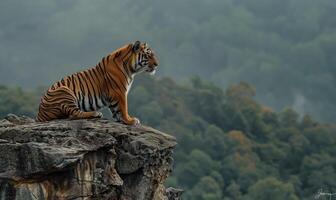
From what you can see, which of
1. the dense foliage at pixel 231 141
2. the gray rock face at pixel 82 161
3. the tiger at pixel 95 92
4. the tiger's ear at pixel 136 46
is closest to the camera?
the gray rock face at pixel 82 161

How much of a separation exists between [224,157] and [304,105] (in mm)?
84011

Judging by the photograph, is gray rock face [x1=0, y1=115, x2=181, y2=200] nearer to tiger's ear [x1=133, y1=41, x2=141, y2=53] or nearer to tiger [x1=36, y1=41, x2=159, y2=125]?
tiger [x1=36, y1=41, x2=159, y2=125]

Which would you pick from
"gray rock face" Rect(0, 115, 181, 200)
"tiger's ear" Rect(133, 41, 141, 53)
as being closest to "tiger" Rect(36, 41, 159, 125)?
"tiger's ear" Rect(133, 41, 141, 53)

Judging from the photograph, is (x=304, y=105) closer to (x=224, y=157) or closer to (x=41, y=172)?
(x=224, y=157)

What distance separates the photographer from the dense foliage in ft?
323

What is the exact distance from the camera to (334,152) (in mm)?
118500

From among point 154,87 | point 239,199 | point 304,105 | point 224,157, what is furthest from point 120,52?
point 304,105

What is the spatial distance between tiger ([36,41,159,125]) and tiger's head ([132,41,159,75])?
1.1 inches

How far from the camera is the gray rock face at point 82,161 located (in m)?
17.9

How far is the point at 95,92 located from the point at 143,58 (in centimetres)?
108

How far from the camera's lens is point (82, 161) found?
60.0 ft

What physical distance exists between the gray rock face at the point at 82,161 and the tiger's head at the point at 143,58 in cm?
144

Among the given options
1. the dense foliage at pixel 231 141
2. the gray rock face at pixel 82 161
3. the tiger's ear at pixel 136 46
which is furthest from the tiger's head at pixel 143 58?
the dense foliage at pixel 231 141

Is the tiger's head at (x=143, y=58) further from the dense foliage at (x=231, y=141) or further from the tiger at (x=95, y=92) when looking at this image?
the dense foliage at (x=231, y=141)
